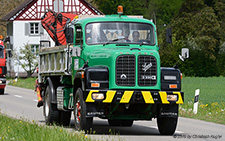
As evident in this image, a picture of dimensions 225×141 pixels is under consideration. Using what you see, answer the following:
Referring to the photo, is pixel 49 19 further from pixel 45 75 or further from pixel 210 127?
pixel 210 127

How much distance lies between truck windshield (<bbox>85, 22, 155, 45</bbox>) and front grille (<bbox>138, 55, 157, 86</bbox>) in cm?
109

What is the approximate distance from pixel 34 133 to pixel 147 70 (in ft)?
10.7

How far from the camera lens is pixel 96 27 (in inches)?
550

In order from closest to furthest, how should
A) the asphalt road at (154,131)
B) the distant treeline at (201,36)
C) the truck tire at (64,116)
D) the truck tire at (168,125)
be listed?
the asphalt road at (154,131), the truck tire at (168,125), the truck tire at (64,116), the distant treeline at (201,36)

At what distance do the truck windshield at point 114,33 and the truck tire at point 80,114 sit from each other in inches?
56.7

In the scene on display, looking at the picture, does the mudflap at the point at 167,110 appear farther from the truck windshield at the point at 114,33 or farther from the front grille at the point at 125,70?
the truck windshield at the point at 114,33

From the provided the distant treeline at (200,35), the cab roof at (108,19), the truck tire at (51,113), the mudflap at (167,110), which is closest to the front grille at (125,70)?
the mudflap at (167,110)

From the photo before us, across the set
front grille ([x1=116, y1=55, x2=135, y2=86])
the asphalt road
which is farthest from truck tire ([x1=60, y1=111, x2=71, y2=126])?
front grille ([x1=116, y1=55, x2=135, y2=86])

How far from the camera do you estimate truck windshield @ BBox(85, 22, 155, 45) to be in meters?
13.8

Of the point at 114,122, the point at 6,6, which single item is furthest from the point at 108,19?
the point at 6,6

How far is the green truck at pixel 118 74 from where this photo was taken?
1257 centimetres

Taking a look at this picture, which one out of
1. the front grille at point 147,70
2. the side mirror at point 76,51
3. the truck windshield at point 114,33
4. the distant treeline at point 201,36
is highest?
the truck windshield at point 114,33

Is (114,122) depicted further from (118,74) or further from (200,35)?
(200,35)

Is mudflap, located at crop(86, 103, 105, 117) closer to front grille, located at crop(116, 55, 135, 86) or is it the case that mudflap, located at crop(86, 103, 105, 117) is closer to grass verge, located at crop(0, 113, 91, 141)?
front grille, located at crop(116, 55, 135, 86)
